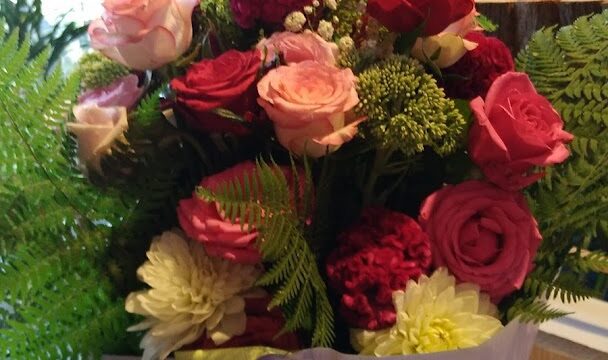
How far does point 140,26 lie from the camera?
0.56m

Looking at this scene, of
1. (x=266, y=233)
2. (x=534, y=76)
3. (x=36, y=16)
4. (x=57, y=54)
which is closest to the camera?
(x=266, y=233)

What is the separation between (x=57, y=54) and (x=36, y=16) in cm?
14

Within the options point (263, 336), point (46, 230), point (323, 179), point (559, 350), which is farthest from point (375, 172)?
point (559, 350)

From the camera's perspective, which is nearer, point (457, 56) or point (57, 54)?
point (457, 56)

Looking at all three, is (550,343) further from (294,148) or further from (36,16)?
(36,16)

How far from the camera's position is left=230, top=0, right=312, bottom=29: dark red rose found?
56cm

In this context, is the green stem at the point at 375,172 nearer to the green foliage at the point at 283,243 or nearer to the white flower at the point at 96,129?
the green foliage at the point at 283,243

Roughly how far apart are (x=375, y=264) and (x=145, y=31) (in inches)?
9.7

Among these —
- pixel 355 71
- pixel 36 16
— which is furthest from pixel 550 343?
pixel 36 16

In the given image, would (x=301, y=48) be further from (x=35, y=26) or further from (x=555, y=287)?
(x=35, y=26)

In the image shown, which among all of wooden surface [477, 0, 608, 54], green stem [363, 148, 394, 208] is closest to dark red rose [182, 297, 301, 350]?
green stem [363, 148, 394, 208]

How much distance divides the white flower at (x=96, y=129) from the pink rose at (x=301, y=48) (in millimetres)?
122

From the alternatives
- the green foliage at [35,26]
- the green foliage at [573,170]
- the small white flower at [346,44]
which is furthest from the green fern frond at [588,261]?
the green foliage at [35,26]

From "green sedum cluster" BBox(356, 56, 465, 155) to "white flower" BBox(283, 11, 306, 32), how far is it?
0.23ft
